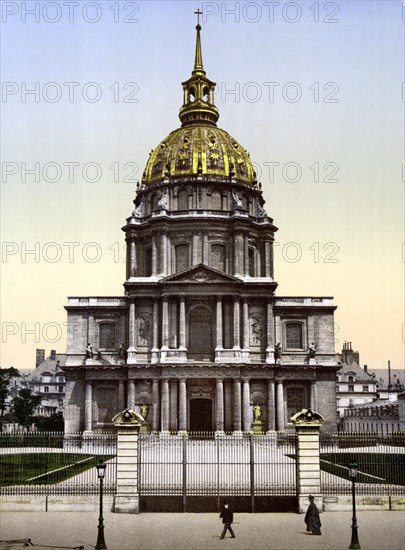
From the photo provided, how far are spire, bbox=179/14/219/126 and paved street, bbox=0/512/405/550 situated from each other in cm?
4959

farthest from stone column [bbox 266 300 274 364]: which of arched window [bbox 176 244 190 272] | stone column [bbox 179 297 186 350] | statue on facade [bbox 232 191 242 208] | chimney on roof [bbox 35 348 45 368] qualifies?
chimney on roof [bbox 35 348 45 368]

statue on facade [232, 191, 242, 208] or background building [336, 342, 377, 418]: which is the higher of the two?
statue on facade [232, 191, 242, 208]

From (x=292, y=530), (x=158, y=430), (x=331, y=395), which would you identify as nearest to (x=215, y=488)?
(x=292, y=530)

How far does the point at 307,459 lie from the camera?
23406 millimetres

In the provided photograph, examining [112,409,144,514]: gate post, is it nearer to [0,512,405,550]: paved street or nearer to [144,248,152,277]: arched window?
[0,512,405,550]: paved street

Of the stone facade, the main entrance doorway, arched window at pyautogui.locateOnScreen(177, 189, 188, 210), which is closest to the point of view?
the stone facade

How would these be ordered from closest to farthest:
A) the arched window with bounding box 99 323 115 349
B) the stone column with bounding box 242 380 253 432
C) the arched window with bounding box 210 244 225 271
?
the stone column with bounding box 242 380 253 432 < the arched window with bounding box 99 323 115 349 < the arched window with bounding box 210 244 225 271

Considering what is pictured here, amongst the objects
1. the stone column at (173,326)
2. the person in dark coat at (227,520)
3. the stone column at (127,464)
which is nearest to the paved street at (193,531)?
the person in dark coat at (227,520)

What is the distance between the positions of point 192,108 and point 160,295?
21488mm

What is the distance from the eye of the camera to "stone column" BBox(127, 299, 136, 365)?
53156 mm

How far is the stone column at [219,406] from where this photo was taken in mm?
51375

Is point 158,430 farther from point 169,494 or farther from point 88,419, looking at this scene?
point 169,494

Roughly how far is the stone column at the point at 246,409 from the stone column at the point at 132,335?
27.3ft

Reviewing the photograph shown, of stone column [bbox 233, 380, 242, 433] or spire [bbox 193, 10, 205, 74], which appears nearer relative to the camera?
stone column [bbox 233, 380, 242, 433]
